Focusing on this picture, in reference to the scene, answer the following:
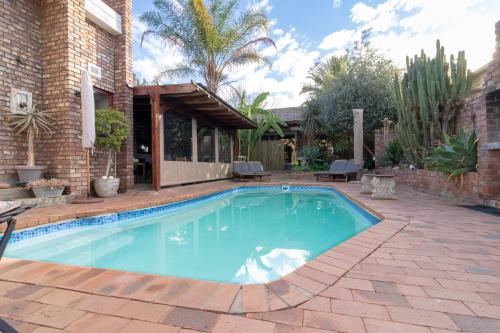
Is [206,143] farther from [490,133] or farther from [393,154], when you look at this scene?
[490,133]

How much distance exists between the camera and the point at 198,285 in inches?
71.8

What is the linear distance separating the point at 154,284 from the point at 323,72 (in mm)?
19533

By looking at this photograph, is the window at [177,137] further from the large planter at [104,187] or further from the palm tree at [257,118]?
the palm tree at [257,118]

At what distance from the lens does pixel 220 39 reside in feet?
40.3

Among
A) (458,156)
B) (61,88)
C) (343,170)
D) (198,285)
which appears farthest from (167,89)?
(343,170)

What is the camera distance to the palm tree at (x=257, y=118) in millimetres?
13984

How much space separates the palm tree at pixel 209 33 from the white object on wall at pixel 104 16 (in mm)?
5384

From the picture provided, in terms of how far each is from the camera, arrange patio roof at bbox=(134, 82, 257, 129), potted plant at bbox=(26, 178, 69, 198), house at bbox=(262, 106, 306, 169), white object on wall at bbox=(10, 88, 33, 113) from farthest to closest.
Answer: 1. house at bbox=(262, 106, 306, 169)
2. patio roof at bbox=(134, 82, 257, 129)
3. white object on wall at bbox=(10, 88, 33, 113)
4. potted plant at bbox=(26, 178, 69, 198)

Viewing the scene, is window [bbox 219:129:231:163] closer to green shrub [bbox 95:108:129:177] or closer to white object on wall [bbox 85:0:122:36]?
white object on wall [bbox 85:0:122:36]

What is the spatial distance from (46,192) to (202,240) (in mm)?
3501

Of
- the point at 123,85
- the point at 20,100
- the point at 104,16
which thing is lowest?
the point at 20,100

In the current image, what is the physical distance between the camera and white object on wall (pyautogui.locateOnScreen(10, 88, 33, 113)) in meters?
5.20

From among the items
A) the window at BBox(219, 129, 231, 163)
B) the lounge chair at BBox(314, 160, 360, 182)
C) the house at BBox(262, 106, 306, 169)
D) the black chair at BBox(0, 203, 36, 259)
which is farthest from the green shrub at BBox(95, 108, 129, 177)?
the house at BBox(262, 106, 306, 169)

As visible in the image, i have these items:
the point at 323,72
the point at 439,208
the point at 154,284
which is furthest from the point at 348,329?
the point at 323,72
